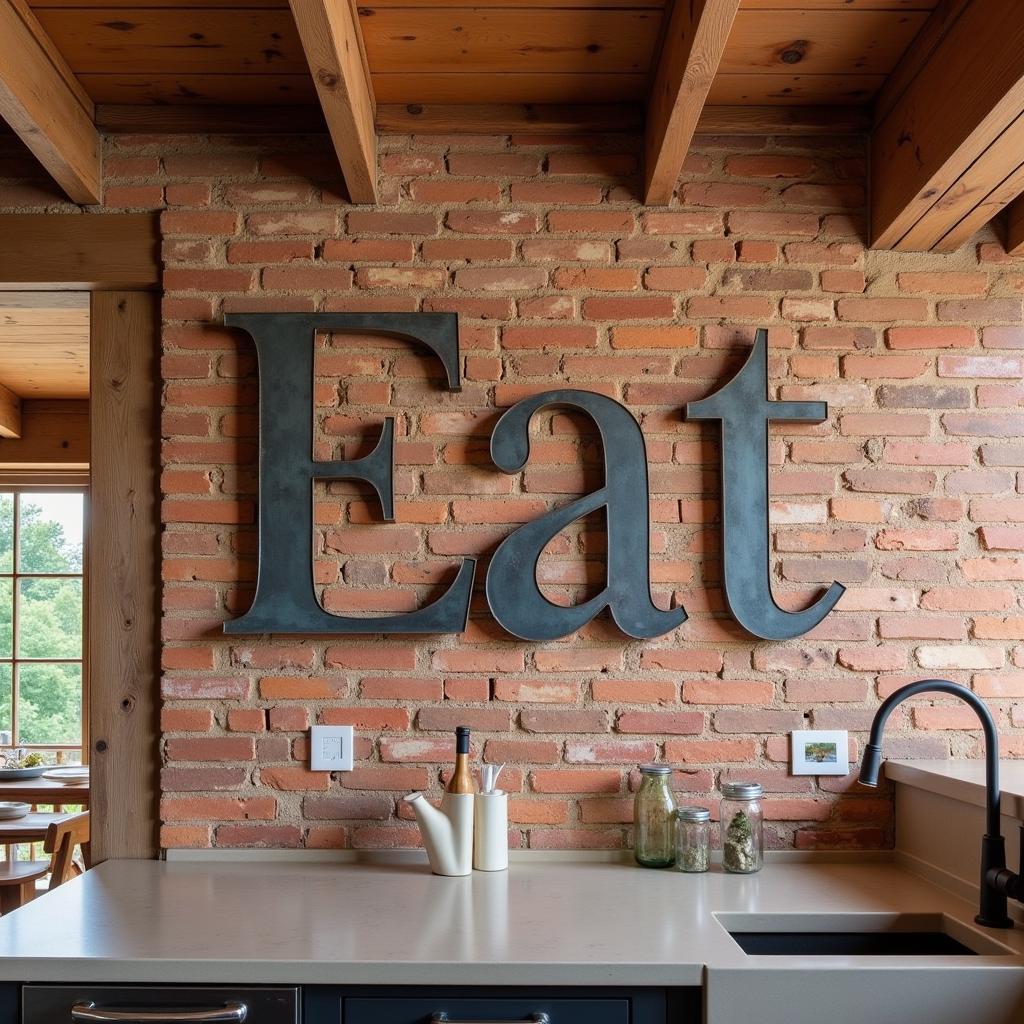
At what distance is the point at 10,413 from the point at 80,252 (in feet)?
10.9

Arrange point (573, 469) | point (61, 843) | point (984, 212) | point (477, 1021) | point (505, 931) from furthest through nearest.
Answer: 1. point (61, 843)
2. point (573, 469)
3. point (984, 212)
4. point (505, 931)
5. point (477, 1021)

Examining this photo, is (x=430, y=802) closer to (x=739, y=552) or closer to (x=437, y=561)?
(x=437, y=561)

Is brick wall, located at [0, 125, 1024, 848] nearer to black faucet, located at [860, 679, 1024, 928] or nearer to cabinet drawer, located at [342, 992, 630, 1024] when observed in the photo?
black faucet, located at [860, 679, 1024, 928]

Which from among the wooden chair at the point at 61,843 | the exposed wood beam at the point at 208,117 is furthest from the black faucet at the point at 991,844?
the wooden chair at the point at 61,843

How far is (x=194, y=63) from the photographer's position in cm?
214

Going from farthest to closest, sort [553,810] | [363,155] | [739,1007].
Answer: [553,810] < [363,155] < [739,1007]

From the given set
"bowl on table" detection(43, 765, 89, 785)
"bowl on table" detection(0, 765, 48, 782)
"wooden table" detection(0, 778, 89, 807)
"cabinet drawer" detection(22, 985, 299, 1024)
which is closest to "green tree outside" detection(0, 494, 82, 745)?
"bowl on table" detection(43, 765, 89, 785)

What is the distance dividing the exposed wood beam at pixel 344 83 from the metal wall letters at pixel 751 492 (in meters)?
0.85

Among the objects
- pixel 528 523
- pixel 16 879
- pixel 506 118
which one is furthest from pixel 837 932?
pixel 16 879

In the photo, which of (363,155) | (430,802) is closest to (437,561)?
(430,802)

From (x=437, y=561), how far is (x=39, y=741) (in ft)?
13.4

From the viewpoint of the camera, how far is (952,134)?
1.91 metres

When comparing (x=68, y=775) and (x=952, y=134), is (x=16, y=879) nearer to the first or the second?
(x=68, y=775)

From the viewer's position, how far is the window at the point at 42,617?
5512 millimetres
